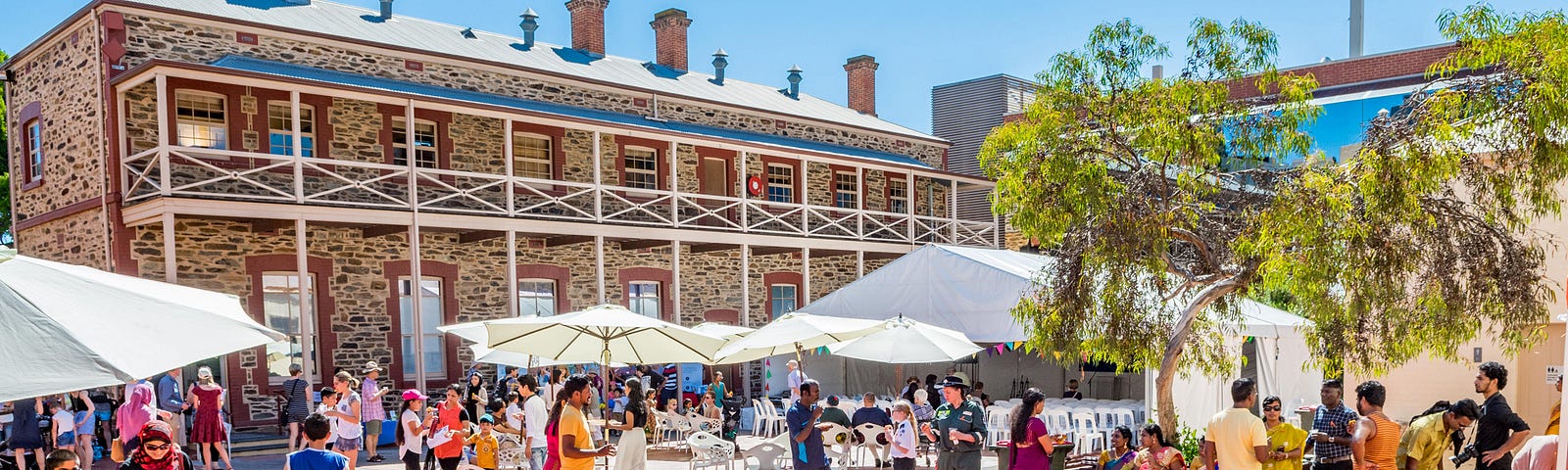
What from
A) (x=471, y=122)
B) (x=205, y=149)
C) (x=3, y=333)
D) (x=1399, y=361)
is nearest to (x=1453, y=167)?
(x=1399, y=361)

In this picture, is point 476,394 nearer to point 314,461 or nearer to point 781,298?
point 314,461

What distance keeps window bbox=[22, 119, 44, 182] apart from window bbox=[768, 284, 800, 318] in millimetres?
12620

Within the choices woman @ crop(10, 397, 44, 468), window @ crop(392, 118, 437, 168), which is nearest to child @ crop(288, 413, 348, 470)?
woman @ crop(10, 397, 44, 468)

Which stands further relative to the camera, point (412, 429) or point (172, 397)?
point (172, 397)

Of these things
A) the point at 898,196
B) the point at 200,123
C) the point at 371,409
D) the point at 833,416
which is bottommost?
the point at 371,409

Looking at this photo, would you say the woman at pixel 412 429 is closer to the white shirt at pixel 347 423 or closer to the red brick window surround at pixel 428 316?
the white shirt at pixel 347 423

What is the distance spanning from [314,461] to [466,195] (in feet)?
37.9

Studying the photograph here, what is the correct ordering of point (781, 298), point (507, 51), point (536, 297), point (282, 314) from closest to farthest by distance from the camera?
point (282, 314) → point (536, 297) → point (507, 51) → point (781, 298)

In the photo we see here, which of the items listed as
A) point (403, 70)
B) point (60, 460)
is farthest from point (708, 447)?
point (403, 70)

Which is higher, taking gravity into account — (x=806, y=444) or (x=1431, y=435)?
(x=1431, y=435)

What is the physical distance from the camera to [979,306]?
15.8 m

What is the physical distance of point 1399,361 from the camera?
8109 millimetres

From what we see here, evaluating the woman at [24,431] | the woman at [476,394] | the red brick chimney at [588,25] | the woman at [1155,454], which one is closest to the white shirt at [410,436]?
the woman at [476,394]

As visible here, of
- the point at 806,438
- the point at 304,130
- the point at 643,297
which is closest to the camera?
the point at 806,438
